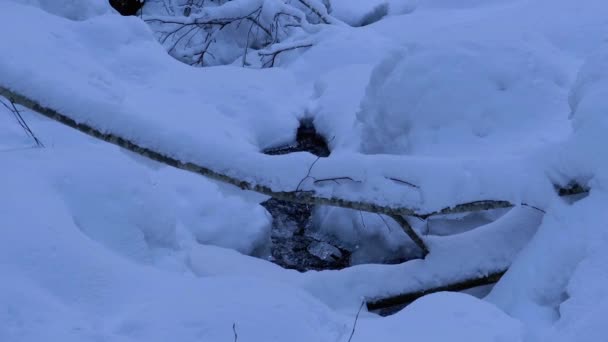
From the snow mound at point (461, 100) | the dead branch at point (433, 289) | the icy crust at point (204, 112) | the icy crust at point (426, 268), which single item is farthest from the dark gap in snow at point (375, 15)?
the dead branch at point (433, 289)

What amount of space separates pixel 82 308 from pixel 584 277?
1.99m

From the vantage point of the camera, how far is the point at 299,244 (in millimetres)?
4633

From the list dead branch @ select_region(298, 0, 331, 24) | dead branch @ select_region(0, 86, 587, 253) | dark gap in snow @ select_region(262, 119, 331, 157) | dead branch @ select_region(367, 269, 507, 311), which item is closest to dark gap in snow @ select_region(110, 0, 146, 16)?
dead branch @ select_region(298, 0, 331, 24)

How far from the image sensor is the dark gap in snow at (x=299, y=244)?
4.43 m

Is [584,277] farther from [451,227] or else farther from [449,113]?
[449,113]

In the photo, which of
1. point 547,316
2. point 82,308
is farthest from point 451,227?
point 82,308

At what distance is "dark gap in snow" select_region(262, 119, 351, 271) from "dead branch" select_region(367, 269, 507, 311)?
791 mm

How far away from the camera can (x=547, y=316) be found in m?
2.75

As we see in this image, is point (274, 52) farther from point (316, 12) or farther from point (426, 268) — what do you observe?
point (426, 268)

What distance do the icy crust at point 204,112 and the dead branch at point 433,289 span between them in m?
0.59

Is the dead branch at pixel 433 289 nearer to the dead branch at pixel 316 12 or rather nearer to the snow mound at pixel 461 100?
the snow mound at pixel 461 100

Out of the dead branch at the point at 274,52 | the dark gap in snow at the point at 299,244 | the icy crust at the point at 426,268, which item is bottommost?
the dark gap in snow at the point at 299,244

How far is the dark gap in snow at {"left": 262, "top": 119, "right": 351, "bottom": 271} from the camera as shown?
443 cm

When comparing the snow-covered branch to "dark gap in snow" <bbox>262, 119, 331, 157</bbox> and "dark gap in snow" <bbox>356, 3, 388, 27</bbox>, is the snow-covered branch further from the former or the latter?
"dark gap in snow" <bbox>262, 119, 331, 157</bbox>
